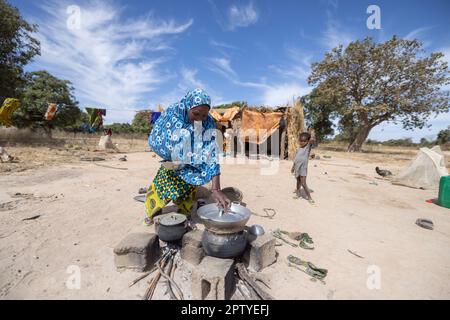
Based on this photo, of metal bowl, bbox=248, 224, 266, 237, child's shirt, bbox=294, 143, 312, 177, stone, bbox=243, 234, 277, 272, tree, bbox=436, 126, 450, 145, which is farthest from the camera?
tree, bbox=436, 126, 450, 145

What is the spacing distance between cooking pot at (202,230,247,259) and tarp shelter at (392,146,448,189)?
706cm

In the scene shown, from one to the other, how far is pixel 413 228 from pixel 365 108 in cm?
1846

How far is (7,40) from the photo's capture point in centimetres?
1192

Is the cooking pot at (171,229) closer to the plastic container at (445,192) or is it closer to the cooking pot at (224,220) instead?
the cooking pot at (224,220)

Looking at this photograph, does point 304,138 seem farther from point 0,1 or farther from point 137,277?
point 0,1

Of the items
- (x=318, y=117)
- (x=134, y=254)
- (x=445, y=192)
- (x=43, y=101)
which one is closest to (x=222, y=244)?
(x=134, y=254)

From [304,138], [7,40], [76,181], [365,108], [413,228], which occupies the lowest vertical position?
[413,228]

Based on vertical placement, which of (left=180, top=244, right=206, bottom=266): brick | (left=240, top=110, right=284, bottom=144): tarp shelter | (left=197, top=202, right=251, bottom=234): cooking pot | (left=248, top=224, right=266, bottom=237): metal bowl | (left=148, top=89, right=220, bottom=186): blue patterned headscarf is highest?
(left=240, top=110, right=284, bottom=144): tarp shelter

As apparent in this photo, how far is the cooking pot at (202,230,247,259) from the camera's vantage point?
2092 millimetres

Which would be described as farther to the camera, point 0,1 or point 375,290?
point 0,1

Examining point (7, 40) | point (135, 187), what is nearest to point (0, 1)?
point (7, 40)

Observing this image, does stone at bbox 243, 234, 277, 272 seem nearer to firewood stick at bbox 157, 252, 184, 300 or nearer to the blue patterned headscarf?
firewood stick at bbox 157, 252, 184, 300

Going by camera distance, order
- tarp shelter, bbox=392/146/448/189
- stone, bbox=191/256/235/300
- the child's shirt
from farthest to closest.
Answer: tarp shelter, bbox=392/146/448/189, the child's shirt, stone, bbox=191/256/235/300

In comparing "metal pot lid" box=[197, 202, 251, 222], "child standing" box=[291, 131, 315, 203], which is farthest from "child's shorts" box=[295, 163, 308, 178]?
"metal pot lid" box=[197, 202, 251, 222]
